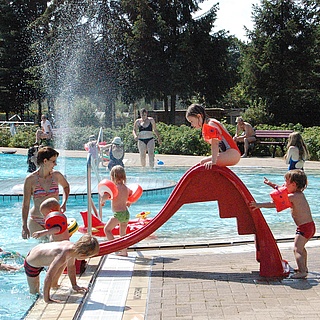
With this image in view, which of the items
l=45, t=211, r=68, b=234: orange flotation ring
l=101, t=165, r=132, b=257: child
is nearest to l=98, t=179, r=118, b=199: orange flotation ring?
l=101, t=165, r=132, b=257: child

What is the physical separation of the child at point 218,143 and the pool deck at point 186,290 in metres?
1.12

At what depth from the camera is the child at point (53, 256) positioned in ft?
15.4

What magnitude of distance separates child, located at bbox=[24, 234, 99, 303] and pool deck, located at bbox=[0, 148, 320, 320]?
0.24 meters

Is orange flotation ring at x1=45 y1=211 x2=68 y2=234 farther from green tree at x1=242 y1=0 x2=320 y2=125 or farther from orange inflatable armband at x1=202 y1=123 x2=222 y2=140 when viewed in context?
green tree at x1=242 y1=0 x2=320 y2=125

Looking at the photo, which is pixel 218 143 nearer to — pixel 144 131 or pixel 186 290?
pixel 186 290

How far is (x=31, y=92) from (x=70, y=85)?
162 inches

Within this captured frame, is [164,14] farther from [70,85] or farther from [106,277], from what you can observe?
[106,277]

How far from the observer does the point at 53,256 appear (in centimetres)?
491

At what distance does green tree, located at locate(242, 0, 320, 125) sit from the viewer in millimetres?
36531

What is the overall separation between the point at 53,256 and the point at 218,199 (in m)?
1.75

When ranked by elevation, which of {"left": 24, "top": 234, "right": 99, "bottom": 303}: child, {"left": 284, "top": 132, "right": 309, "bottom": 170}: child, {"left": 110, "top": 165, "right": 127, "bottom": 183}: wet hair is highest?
{"left": 284, "top": 132, "right": 309, "bottom": 170}: child

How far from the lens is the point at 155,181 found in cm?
1293

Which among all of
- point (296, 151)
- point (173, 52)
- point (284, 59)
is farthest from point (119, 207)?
point (173, 52)

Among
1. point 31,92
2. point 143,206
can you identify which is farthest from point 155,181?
point 31,92
